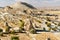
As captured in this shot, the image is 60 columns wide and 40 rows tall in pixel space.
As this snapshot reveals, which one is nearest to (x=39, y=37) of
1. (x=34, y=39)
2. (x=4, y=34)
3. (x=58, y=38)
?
(x=34, y=39)

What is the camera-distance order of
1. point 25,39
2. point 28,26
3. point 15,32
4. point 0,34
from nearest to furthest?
point 25,39
point 0,34
point 15,32
point 28,26

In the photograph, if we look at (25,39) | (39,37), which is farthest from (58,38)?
(25,39)

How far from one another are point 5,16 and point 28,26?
103ft

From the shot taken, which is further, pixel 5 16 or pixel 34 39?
pixel 5 16

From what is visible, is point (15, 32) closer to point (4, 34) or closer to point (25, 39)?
point (4, 34)

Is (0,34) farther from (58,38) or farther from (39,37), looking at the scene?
(58,38)

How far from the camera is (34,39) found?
4231 centimetres

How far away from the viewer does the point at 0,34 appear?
146 feet

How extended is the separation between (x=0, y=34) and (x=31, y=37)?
272 inches

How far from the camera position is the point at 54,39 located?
43.5 meters

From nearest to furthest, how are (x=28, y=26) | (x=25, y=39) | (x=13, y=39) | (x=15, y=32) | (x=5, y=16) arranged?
1. (x=13, y=39)
2. (x=25, y=39)
3. (x=15, y=32)
4. (x=28, y=26)
5. (x=5, y=16)

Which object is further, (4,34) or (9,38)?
(4,34)

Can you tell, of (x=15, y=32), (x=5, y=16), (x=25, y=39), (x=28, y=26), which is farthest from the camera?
(x=5, y=16)

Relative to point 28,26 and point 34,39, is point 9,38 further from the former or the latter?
point 28,26
